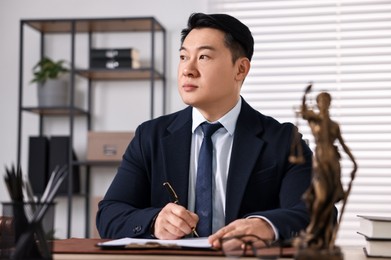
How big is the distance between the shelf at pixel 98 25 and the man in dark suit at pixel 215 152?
207cm

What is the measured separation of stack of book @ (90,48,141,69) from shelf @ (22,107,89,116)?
0.29 metres

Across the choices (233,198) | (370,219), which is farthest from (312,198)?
(233,198)

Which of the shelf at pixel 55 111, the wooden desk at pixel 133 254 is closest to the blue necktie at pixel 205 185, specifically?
the wooden desk at pixel 133 254

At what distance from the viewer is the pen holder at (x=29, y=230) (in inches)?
46.5

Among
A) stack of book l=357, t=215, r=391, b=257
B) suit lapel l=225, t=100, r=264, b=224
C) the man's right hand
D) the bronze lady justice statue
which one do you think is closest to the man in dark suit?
suit lapel l=225, t=100, r=264, b=224

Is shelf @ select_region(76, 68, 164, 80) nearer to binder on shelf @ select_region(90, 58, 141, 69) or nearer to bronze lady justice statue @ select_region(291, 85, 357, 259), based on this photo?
binder on shelf @ select_region(90, 58, 141, 69)

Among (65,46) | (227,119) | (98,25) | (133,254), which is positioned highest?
(98,25)

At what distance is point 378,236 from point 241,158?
2.20 ft

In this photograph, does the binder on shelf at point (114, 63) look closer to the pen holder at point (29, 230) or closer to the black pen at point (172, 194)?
the black pen at point (172, 194)

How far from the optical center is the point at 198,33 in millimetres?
2189

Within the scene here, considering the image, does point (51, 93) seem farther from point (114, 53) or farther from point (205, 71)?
point (205, 71)

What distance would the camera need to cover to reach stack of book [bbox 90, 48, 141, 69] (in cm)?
430

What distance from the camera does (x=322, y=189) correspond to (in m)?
1.04

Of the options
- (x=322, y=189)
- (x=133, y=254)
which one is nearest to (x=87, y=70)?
(x=133, y=254)
